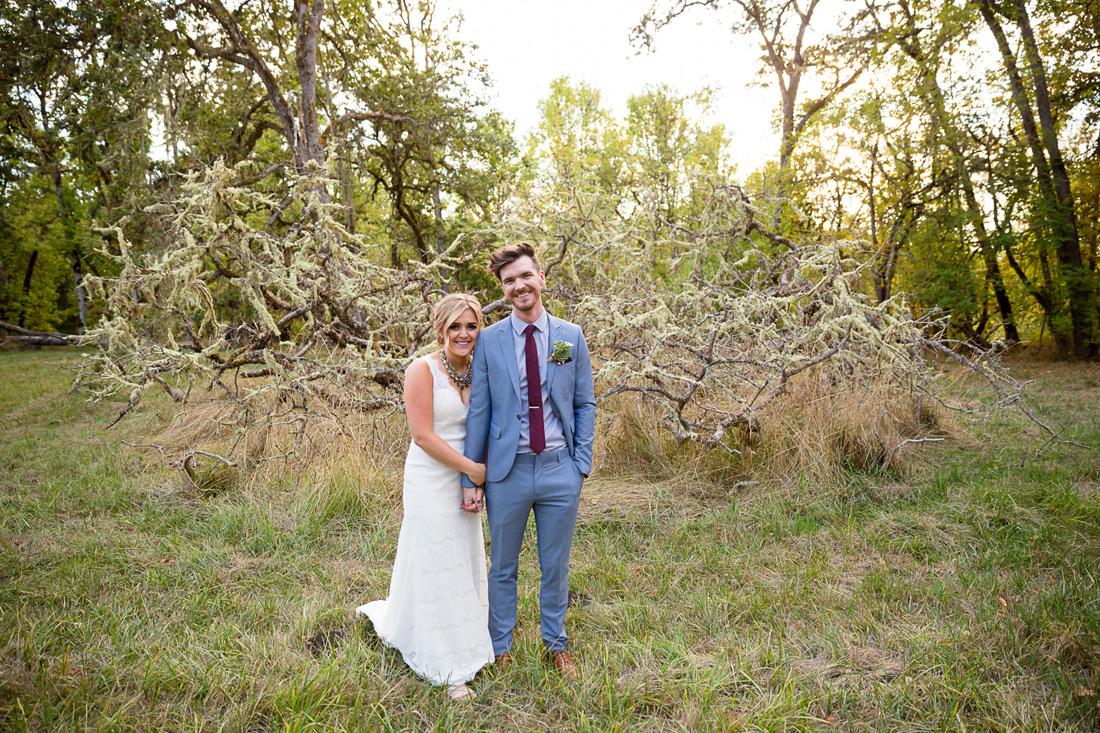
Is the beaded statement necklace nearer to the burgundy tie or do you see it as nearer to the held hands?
the burgundy tie

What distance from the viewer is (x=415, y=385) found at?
8.70 feet

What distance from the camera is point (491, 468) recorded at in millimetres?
2637

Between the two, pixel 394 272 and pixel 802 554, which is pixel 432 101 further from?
pixel 802 554

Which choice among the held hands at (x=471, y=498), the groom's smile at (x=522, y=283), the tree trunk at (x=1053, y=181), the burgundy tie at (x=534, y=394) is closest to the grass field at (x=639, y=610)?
the held hands at (x=471, y=498)

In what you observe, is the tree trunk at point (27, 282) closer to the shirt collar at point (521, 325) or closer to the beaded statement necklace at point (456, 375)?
the beaded statement necklace at point (456, 375)

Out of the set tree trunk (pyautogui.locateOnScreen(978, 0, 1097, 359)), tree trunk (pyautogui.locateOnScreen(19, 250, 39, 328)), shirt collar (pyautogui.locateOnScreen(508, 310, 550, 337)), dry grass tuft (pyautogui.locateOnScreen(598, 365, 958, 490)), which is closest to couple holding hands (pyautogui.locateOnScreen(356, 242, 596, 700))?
shirt collar (pyautogui.locateOnScreen(508, 310, 550, 337))

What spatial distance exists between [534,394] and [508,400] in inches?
4.5

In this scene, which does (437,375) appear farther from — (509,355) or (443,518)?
(443,518)

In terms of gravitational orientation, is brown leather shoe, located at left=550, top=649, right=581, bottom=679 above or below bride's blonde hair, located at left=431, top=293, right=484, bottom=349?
below

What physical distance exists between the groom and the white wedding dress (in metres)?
0.10

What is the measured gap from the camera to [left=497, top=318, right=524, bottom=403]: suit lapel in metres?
2.61

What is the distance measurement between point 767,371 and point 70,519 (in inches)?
233

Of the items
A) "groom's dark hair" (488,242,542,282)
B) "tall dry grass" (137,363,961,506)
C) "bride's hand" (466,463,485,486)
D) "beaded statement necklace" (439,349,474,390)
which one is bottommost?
"tall dry grass" (137,363,961,506)

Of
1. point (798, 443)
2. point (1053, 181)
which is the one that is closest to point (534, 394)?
point (798, 443)
